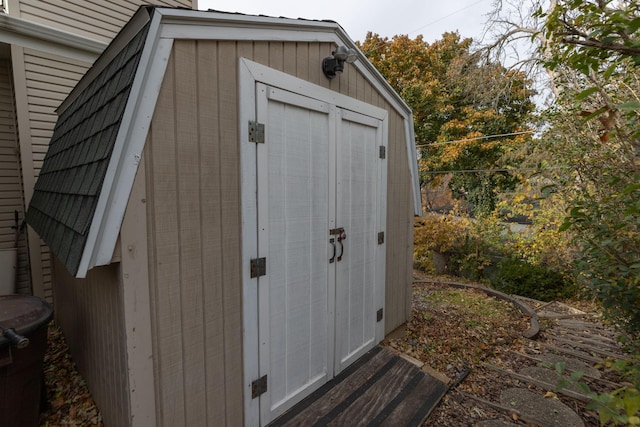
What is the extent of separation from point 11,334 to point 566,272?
26.4 feet

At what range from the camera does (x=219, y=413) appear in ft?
6.52

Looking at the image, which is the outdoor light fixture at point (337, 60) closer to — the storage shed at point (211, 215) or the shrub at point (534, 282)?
the storage shed at point (211, 215)

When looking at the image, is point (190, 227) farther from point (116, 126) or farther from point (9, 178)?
point (9, 178)

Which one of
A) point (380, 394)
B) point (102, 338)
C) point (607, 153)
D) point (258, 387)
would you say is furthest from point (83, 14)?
point (607, 153)

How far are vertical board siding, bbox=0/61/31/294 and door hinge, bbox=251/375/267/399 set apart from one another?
146 inches

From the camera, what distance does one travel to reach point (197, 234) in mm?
1856

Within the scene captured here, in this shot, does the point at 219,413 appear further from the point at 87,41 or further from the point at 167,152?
the point at 87,41

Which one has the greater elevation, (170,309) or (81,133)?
(81,133)

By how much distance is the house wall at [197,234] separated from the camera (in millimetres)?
1712

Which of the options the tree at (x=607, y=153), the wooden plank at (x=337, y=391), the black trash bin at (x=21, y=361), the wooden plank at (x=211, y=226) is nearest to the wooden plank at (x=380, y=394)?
the wooden plank at (x=337, y=391)

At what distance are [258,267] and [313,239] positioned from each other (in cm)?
60

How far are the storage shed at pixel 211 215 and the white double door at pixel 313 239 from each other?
0.01 m

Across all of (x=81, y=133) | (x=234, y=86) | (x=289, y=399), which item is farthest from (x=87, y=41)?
(x=289, y=399)

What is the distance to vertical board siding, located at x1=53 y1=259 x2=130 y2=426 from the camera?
171 cm
